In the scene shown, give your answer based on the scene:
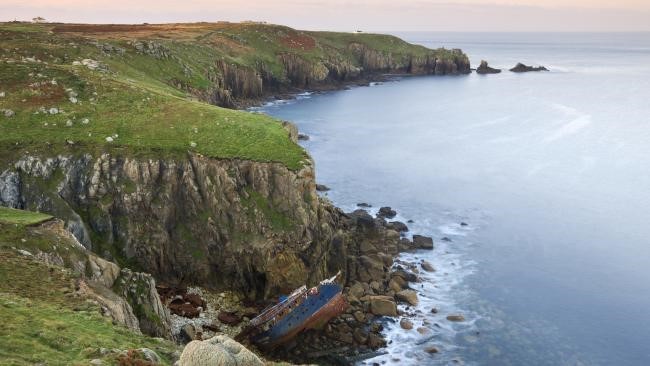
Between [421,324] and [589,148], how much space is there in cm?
7231

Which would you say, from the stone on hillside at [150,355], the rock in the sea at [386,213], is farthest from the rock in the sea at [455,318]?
the stone on hillside at [150,355]

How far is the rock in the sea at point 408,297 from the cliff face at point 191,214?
21.4 feet

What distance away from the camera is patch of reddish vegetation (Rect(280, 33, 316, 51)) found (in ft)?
568

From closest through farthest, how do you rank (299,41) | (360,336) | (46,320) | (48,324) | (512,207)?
1. (48,324)
2. (46,320)
3. (360,336)
4. (512,207)
5. (299,41)

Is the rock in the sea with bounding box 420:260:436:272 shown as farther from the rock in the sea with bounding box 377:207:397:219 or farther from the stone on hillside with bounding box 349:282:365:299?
the rock in the sea with bounding box 377:207:397:219

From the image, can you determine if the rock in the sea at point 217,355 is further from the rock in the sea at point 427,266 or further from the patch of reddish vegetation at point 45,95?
the patch of reddish vegetation at point 45,95

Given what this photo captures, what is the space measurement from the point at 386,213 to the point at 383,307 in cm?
2380

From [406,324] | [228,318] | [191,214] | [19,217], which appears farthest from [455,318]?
[19,217]

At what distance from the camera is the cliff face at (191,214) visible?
44750mm

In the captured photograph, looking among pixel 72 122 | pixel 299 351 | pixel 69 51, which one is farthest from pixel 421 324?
pixel 69 51

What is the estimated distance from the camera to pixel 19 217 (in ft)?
109

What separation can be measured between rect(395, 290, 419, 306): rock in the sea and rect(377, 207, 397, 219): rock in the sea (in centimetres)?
1992

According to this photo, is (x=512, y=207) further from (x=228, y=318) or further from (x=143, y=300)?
(x=143, y=300)

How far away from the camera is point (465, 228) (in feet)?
210
